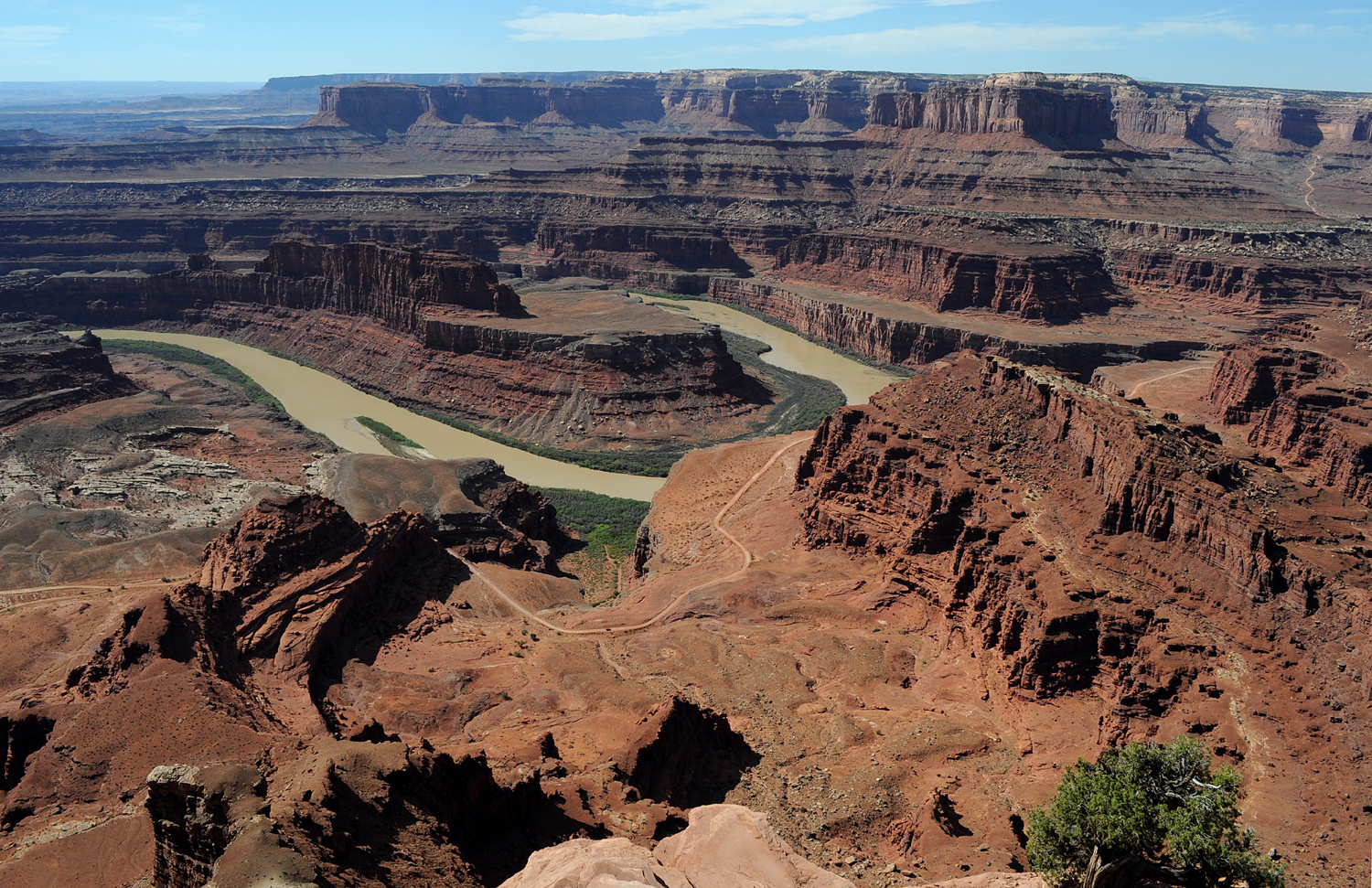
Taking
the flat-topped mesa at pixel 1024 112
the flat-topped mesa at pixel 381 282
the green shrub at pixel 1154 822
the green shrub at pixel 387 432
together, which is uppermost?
the flat-topped mesa at pixel 1024 112

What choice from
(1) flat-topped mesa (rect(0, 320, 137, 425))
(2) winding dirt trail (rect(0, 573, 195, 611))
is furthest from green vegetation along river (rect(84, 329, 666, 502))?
(2) winding dirt trail (rect(0, 573, 195, 611))

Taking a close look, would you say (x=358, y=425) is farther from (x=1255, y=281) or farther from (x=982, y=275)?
(x=1255, y=281)

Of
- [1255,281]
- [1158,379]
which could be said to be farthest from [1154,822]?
[1255,281]

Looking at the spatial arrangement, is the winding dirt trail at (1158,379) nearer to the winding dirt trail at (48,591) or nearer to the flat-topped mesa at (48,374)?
the winding dirt trail at (48,591)

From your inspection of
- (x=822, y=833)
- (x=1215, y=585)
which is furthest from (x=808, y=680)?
(x=1215, y=585)

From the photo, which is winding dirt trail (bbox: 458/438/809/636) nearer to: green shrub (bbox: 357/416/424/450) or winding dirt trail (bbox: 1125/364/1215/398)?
green shrub (bbox: 357/416/424/450)

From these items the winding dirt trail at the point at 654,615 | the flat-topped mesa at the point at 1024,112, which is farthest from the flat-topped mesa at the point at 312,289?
the flat-topped mesa at the point at 1024,112
